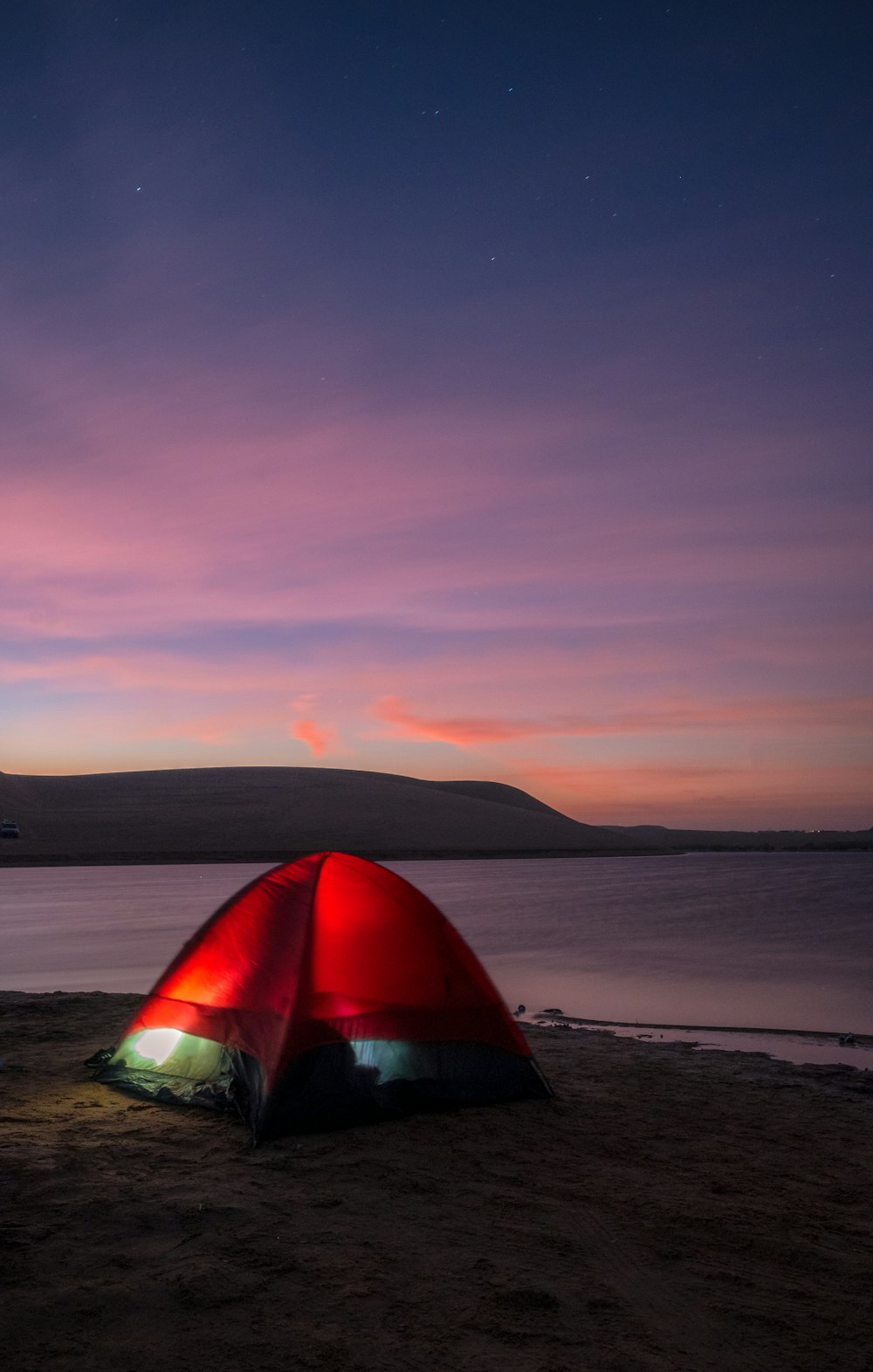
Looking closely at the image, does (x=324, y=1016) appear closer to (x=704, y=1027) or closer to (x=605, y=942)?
(x=704, y=1027)

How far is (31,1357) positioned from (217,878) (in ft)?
159

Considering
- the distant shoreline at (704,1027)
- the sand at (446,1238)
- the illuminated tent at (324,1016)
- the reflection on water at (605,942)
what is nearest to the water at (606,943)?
the reflection on water at (605,942)

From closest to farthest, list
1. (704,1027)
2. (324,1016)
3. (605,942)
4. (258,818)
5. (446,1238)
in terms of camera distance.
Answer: (446,1238), (324,1016), (704,1027), (605,942), (258,818)

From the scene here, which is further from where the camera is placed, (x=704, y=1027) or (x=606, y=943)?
(x=606, y=943)

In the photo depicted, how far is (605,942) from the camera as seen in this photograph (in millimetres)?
22859

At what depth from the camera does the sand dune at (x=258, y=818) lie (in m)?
83.6

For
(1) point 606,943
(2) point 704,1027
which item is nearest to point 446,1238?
(2) point 704,1027

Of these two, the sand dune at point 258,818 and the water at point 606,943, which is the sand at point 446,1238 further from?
the sand dune at point 258,818

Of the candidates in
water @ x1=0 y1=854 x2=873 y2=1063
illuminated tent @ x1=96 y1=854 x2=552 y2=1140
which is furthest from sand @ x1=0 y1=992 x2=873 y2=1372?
water @ x1=0 y1=854 x2=873 y2=1063

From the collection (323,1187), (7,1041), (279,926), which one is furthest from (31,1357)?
(7,1041)

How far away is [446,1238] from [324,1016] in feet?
7.44

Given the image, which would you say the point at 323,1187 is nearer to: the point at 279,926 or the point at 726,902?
the point at 279,926

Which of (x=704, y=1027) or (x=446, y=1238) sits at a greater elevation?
(x=446, y=1238)

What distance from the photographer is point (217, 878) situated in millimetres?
50688
